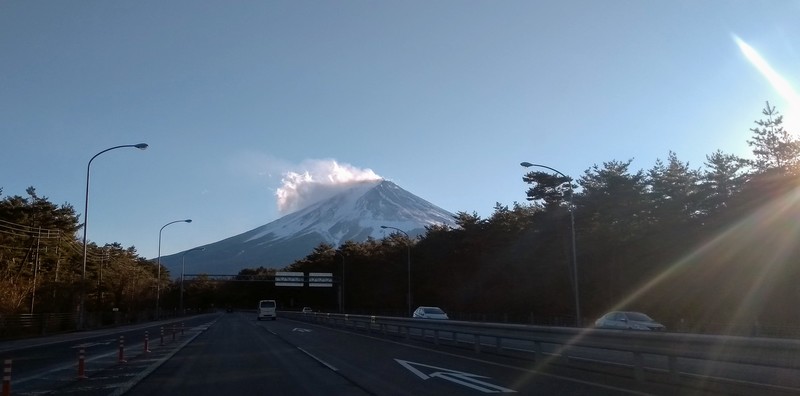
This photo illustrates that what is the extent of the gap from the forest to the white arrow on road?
2497 centimetres

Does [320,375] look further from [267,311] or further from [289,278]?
[289,278]

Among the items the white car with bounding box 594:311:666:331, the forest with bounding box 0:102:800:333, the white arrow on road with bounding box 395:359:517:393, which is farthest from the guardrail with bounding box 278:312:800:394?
the forest with bounding box 0:102:800:333

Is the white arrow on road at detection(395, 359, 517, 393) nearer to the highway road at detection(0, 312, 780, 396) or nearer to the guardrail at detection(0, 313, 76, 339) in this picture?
the highway road at detection(0, 312, 780, 396)

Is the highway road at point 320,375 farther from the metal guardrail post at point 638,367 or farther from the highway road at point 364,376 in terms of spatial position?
the metal guardrail post at point 638,367

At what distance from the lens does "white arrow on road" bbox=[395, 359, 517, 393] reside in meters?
14.4

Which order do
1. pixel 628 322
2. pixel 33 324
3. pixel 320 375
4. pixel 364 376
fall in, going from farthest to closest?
1. pixel 33 324
2. pixel 628 322
3. pixel 320 375
4. pixel 364 376

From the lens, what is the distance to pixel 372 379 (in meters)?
16.6

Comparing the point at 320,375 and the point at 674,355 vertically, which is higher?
the point at 674,355

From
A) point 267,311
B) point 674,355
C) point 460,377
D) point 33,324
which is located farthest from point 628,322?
point 267,311

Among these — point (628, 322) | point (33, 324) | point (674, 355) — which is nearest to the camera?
point (674, 355)

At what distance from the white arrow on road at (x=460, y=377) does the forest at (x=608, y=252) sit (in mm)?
24965

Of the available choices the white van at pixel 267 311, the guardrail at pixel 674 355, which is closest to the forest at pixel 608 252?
the white van at pixel 267 311

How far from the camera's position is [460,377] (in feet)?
54.7

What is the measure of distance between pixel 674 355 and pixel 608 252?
45.7 metres
